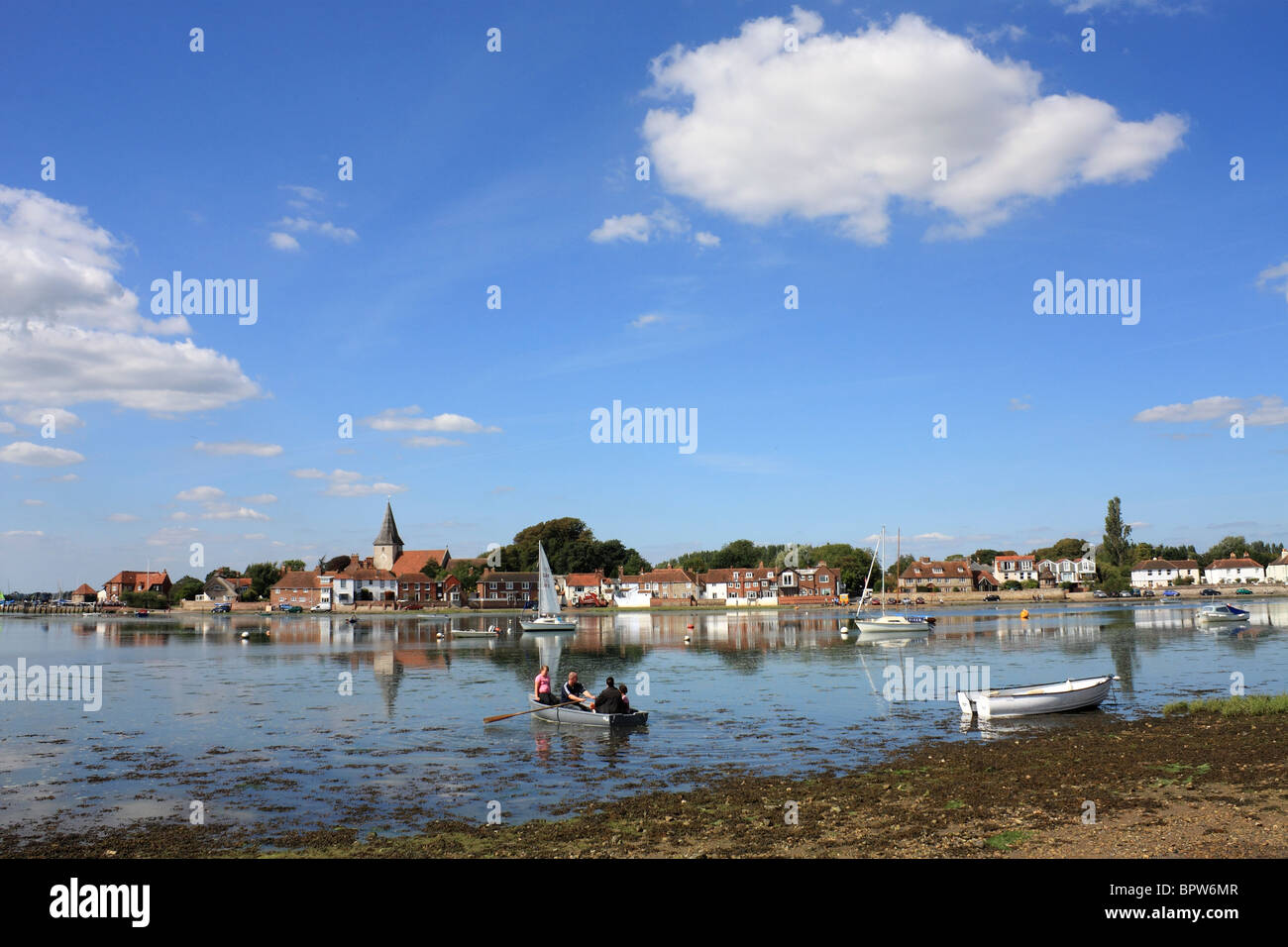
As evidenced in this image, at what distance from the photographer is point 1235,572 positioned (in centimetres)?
19650

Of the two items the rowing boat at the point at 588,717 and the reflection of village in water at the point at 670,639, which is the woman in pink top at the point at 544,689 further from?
the reflection of village in water at the point at 670,639

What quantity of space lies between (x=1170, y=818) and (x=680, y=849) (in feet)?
31.9

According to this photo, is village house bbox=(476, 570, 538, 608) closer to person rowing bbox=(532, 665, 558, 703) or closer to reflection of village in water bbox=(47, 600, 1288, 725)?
reflection of village in water bbox=(47, 600, 1288, 725)

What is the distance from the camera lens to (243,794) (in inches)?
838

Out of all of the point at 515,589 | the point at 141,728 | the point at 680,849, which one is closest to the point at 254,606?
the point at 515,589

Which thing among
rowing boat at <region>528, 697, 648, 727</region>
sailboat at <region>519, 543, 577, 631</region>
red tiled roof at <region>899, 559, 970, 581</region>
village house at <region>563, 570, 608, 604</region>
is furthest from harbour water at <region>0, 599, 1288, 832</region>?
red tiled roof at <region>899, 559, 970, 581</region>

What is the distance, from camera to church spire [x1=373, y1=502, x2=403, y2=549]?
184250 millimetres

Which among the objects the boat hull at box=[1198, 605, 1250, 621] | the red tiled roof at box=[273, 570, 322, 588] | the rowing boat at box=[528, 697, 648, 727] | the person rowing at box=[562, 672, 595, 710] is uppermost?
the person rowing at box=[562, 672, 595, 710]

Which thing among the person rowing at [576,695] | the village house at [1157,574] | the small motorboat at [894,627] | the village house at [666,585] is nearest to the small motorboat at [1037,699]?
the person rowing at [576,695]

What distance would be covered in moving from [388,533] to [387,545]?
2.85 m

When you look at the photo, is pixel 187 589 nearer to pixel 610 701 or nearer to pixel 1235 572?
pixel 610 701

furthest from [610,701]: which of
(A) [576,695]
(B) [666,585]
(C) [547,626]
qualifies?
(B) [666,585]

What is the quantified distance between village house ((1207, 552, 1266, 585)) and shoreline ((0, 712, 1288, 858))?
21105 centimetres
